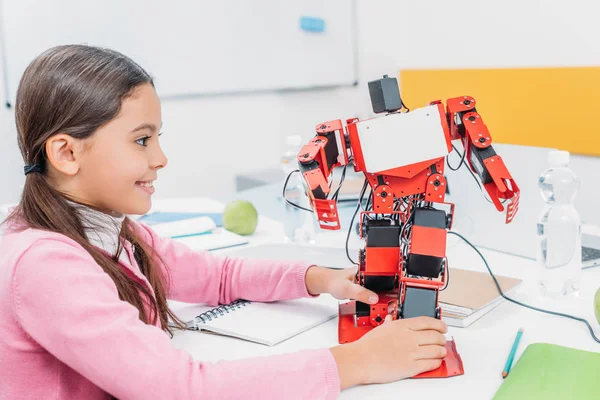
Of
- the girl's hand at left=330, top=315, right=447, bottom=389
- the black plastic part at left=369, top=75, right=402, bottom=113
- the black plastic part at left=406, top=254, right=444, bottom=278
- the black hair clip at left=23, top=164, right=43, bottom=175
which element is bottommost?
the girl's hand at left=330, top=315, right=447, bottom=389

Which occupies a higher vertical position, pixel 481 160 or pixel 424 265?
pixel 481 160

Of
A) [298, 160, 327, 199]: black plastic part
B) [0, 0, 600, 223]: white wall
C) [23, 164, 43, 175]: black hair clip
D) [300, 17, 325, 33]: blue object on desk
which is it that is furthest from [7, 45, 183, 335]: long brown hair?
[300, 17, 325, 33]: blue object on desk

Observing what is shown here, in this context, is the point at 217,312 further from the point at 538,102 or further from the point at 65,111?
the point at 538,102

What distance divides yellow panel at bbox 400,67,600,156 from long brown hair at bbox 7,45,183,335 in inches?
46.5

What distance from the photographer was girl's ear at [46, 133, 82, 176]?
0.85m

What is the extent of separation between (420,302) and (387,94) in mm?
305

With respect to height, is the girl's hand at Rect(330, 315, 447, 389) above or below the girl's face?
below

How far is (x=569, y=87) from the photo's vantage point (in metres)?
2.05

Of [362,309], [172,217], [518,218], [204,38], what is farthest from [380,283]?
[204,38]

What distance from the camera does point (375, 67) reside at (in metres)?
3.12

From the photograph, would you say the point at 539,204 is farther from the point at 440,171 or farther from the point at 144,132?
the point at 144,132

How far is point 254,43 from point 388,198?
2.04m

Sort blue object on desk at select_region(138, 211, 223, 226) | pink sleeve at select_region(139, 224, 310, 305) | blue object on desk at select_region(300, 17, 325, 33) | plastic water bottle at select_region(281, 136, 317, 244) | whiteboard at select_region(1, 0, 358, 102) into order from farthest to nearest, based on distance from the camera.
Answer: blue object on desk at select_region(300, 17, 325, 33) < whiteboard at select_region(1, 0, 358, 102) < blue object on desk at select_region(138, 211, 223, 226) < plastic water bottle at select_region(281, 136, 317, 244) < pink sleeve at select_region(139, 224, 310, 305)

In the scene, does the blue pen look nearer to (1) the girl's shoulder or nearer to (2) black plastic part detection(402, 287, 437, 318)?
(2) black plastic part detection(402, 287, 437, 318)
